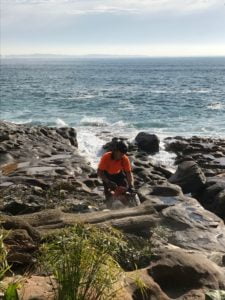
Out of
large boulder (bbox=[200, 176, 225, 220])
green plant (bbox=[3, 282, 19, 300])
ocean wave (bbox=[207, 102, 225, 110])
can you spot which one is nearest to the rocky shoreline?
large boulder (bbox=[200, 176, 225, 220])

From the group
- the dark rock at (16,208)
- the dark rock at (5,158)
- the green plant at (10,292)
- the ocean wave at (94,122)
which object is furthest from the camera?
the ocean wave at (94,122)

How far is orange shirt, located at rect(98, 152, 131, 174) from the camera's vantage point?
12.1m

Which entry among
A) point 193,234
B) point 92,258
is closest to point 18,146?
point 193,234

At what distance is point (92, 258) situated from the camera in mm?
5234

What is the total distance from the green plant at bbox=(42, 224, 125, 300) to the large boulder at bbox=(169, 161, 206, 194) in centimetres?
1228

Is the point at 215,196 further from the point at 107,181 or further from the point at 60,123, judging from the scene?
the point at 60,123

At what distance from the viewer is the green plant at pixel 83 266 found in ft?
17.1

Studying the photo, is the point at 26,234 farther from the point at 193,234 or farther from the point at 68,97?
the point at 68,97

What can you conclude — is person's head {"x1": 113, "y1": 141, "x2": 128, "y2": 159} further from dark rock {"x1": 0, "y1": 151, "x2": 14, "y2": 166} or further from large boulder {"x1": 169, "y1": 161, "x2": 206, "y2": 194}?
dark rock {"x1": 0, "y1": 151, "x2": 14, "y2": 166}

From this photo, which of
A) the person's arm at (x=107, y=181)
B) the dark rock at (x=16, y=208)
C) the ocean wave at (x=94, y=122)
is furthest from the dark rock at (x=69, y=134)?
the dark rock at (x=16, y=208)

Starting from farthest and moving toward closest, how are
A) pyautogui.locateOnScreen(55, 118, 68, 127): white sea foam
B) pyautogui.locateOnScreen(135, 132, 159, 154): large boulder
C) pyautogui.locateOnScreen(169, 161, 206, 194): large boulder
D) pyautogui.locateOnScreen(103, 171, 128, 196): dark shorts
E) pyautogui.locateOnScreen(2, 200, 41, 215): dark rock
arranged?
pyautogui.locateOnScreen(55, 118, 68, 127): white sea foam → pyautogui.locateOnScreen(135, 132, 159, 154): large boulder → pyautogui.locateOnScreen(169, 161, 206, 194): large boulder → pyautogui.locateOnScreen(103, 171, 128, 196): dark shorts → pyautogui.locateOnScreen(2, 200, 41, 215): dark rock

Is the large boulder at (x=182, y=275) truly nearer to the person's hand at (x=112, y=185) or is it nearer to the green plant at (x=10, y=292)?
the green plant at (x=10, y=292)

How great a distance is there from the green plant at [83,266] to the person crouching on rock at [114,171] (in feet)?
21.0

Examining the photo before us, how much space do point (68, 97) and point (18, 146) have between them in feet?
112
